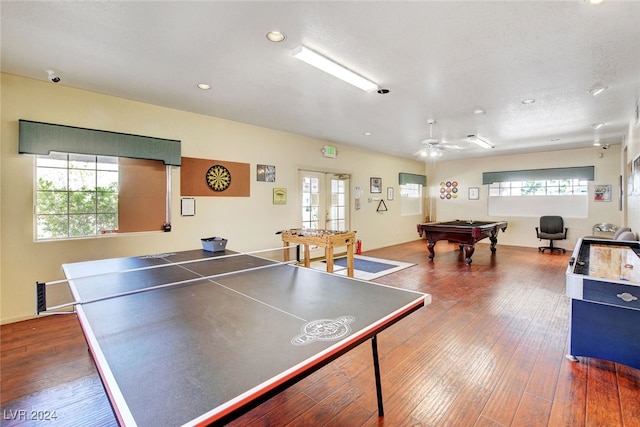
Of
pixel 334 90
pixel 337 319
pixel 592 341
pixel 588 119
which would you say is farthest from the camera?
pixel 588 119

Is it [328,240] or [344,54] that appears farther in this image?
[328,240]

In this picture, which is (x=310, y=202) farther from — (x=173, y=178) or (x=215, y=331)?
(x=215, y=331)

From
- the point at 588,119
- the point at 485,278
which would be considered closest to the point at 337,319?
the point at 485,278

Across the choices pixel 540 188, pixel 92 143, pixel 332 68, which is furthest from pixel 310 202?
pixel 540 188

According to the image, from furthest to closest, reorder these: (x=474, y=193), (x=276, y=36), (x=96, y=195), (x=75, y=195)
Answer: (x=474, y=193) < (x=96, y=195) < (x=75, y=195) < (x=276, y=36)

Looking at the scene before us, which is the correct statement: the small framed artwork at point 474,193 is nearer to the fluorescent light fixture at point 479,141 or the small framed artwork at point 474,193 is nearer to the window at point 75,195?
the fluorescent light fixture at point 479,141

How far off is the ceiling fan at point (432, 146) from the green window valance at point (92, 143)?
3.82 m

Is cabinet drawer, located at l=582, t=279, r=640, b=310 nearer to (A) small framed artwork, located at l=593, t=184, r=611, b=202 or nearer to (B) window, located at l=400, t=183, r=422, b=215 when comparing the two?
(B) window, located at l=400, t=183, r=422, b=215

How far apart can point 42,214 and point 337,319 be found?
373 cm

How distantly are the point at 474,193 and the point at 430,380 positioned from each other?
7959 mm

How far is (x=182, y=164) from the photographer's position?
4.13 metres

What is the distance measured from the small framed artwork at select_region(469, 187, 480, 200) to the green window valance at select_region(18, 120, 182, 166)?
814 cm

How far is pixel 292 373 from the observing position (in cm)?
90

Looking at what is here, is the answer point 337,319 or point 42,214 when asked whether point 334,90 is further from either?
point 42,214
